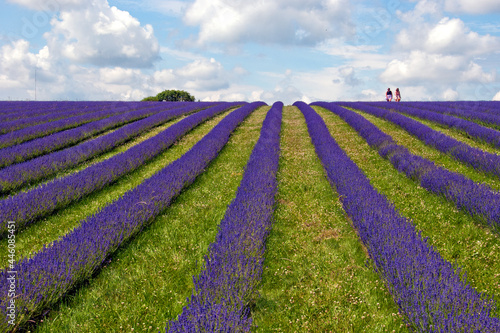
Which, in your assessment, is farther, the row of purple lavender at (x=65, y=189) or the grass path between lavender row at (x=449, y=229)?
the row of purple lavender at (x=65, y=189)

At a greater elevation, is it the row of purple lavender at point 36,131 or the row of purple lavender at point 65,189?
the row of purple lavender at point 36,131

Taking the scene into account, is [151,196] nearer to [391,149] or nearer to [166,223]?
[166,223]

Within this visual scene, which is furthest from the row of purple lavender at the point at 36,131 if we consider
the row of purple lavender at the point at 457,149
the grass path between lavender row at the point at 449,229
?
the row of purple lavender at the point at 457,149

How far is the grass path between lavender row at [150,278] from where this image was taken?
3078 mm

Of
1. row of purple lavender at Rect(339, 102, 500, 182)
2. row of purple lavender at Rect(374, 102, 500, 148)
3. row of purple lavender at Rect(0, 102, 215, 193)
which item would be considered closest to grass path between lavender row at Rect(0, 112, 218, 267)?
row of purple lavender at Rect(0, 102, 215, 193)

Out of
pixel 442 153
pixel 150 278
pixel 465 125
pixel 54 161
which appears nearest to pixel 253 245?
pixel 150 278

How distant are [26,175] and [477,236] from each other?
9319mm

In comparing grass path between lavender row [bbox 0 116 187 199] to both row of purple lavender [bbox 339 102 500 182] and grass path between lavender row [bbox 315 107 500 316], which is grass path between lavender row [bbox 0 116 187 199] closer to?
grass path between lavender row [bbox 315 107 500 316]

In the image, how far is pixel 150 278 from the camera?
3.78 metres

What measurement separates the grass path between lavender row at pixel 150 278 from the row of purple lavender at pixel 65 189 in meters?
2.10

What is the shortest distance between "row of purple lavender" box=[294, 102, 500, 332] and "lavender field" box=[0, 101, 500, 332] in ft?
0.05

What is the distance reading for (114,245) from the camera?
4285 millimetres

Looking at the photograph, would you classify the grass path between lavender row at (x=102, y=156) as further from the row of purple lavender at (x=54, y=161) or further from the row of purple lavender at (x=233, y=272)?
the row of purple lavender at (x=233, y=272)

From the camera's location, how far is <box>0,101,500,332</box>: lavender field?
2.98 metres
